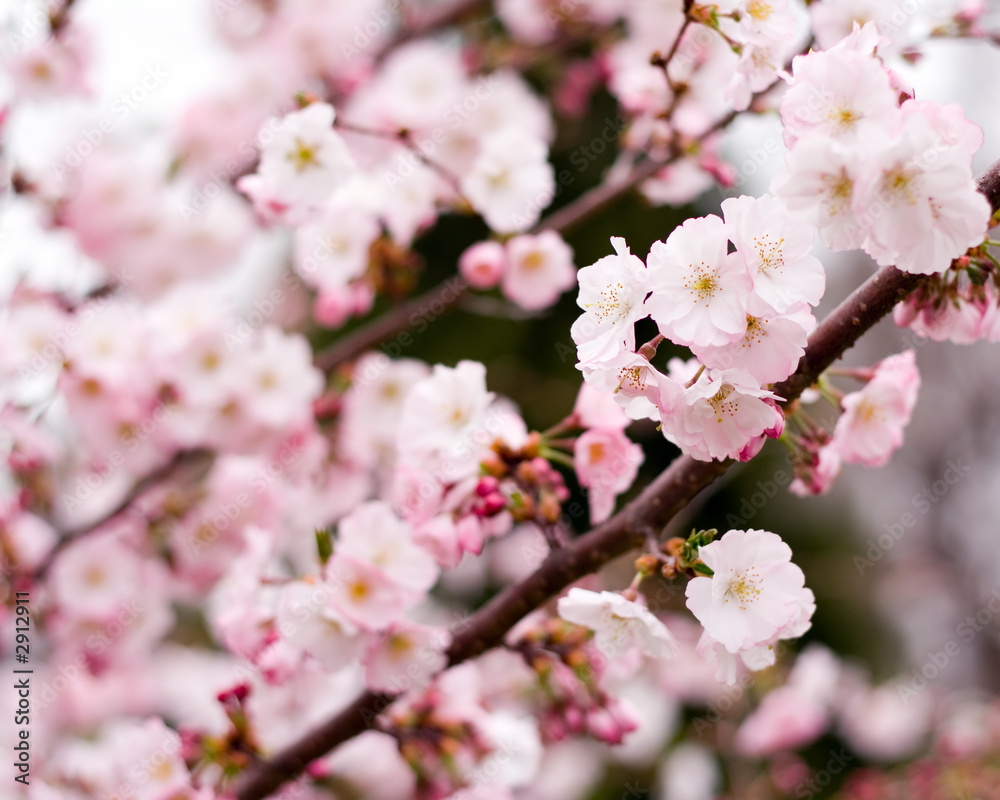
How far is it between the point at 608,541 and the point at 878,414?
428 millimetres

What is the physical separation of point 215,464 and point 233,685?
4.28ft

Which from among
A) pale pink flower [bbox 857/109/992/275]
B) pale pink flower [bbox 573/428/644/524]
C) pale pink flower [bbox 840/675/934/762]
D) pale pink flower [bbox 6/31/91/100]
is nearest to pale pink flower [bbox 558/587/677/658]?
pale pink flower [bbox 573/428/644/524]

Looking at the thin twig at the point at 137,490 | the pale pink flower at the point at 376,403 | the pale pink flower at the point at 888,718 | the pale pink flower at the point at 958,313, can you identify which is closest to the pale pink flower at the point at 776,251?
the pale pink flower at the point at 958,313

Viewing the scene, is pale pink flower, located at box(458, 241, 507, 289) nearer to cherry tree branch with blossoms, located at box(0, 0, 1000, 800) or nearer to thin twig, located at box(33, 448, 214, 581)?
cherry tree branch with blossoms, located at box(0, 0, 1000, 800)

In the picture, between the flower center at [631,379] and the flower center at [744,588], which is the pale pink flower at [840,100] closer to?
the flower center at [631,379]

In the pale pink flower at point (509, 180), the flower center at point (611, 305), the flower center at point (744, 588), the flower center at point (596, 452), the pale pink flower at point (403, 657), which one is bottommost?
the pale pink flower at point (403, 657)

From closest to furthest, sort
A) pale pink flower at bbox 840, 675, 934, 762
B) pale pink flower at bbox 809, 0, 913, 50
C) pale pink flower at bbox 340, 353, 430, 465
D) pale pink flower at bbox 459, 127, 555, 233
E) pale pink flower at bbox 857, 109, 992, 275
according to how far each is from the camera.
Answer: pale pink flower at bbox 857, 109, 992, 275
pale pink flower at bbox 809, 0, 913, 50
pale pink flower at bbox 459, 127, 555, 233
pale pink flower at bbox 340, 353, 430, 465
pale pink flower at bbox 840, 675, 934, 762

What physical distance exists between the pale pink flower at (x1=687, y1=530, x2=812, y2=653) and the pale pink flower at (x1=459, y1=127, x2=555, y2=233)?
1.08 m

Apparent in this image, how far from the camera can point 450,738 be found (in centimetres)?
139

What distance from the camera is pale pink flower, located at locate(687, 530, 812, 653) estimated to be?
0.88 metres

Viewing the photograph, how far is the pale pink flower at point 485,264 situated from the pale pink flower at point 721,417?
3.49 ft

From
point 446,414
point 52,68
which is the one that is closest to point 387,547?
point 446,414

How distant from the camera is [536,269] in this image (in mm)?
1887

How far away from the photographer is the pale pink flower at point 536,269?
6.03 ft
